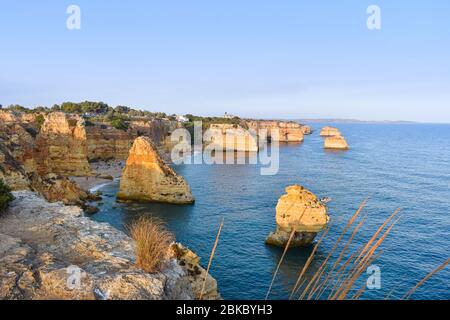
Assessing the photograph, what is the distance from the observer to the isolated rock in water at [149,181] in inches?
1855

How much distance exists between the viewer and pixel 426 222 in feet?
128

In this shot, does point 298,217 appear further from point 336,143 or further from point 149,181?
point 336,143

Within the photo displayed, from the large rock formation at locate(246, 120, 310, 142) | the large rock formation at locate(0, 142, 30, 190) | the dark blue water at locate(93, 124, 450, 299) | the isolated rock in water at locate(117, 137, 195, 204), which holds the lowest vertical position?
the dark blue water at locate(93, 124, 450, 299)

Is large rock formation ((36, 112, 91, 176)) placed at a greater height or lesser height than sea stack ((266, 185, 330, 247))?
greater

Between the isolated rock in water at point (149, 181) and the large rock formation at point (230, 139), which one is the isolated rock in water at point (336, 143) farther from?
the isolated rock in water at point (149, 181)

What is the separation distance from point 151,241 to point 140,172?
42.3 m

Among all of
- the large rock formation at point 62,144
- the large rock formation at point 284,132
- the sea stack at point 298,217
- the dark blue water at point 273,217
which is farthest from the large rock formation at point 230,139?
the sea stack at point 298,217

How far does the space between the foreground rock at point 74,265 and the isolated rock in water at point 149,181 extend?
3544 centimetres

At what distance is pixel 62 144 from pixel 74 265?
52.3 m

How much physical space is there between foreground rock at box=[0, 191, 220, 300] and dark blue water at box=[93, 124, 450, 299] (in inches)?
321

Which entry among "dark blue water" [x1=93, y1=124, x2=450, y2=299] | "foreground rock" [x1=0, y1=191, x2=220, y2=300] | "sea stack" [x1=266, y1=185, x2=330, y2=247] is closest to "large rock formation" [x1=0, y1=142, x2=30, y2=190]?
"dark blue water" [x1=93, y1=124, x2=450, y2=299]

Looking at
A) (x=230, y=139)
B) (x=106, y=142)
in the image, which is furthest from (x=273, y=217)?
(x=230, y=139)

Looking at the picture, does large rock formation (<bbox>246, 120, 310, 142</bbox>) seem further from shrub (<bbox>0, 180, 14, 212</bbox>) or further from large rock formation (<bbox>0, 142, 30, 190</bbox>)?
shrub (<bbox>0, 180, 14, 212</bbox>)

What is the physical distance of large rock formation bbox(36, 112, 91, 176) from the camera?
54156 mm
